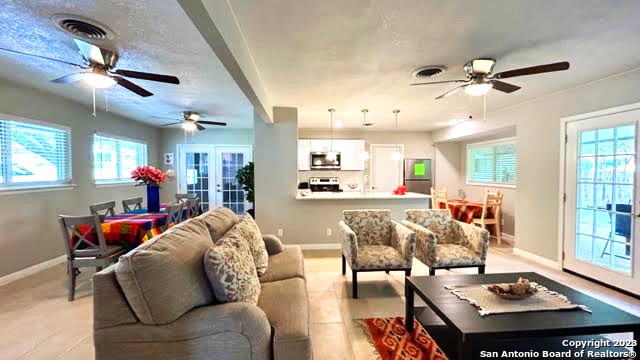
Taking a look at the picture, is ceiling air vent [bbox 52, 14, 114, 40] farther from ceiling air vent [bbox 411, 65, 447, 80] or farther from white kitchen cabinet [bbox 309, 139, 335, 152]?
white kitchen cabinet [bbox 309, 139, 335, 152]

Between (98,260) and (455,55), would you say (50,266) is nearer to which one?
(98,260)

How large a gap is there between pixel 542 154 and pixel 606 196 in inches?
37.7

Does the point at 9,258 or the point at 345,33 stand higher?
the point at 345,33

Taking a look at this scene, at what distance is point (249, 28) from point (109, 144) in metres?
4.79

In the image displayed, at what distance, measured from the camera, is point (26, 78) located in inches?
134

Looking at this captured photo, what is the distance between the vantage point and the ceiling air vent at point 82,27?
2.05 m

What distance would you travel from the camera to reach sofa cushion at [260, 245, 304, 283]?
2.42 meters

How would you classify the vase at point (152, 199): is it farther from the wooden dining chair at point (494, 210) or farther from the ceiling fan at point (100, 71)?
the wooden dining chair at point (494, 210)

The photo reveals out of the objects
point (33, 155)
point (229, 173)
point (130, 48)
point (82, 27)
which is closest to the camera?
point (82, 27)

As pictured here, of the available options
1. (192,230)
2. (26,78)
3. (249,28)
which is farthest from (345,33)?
(26,78)

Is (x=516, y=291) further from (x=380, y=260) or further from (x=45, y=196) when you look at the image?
(x=45, y=196)

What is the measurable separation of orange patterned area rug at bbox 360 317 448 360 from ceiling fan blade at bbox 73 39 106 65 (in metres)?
3.20

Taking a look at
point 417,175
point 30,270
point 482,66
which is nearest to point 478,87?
point 482,66

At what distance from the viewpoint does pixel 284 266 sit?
8.56ft
